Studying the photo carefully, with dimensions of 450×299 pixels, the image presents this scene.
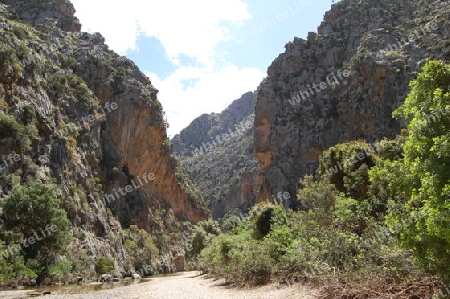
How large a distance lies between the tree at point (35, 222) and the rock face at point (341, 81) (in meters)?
46.6

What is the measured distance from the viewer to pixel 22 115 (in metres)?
41.8

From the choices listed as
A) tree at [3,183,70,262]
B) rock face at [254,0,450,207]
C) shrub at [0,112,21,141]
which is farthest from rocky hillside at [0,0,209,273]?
rock face at [254,0,450,207]

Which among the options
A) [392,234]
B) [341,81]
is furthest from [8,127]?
[341,81]

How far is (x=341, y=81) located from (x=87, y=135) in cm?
4915

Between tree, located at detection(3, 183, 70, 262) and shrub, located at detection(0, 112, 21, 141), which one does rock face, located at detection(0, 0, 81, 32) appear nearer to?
shrub, located at detection(0, 112, 21, 141)

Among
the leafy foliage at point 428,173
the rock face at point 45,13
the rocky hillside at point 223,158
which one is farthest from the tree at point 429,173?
the rock face at point 45,13

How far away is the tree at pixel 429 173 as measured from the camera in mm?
6402

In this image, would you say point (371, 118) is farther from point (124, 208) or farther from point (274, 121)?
point (124, 208)

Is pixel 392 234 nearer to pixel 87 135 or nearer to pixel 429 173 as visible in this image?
pixel 429 173

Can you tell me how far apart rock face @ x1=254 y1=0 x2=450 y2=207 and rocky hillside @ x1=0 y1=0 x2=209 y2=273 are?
89.0ft

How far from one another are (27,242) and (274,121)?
5528cm

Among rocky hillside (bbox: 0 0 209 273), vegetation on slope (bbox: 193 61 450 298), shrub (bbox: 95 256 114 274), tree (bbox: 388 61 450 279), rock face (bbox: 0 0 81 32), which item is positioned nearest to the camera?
tree (bbox: 388 61 450 279)

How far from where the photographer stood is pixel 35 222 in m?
31.6

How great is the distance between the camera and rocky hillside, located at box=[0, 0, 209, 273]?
4225cm
